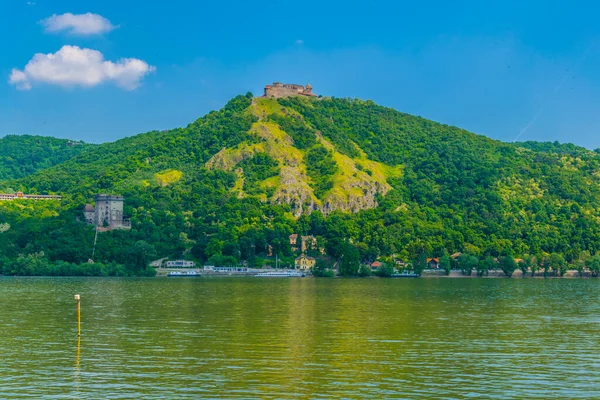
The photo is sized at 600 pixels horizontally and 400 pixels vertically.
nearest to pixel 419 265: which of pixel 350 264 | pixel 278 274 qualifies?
pixel 350 264

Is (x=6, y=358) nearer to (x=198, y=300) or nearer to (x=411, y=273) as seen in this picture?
(x=198, y=300)

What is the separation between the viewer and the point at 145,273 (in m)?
156

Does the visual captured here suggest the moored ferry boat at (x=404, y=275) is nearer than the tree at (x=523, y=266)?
Yes

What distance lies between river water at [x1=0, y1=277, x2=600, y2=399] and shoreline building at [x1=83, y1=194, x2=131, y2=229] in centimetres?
11220

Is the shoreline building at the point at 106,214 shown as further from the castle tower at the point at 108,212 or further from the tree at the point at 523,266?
the tree at the point at 523,266

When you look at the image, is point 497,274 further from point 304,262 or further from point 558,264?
point 304,262

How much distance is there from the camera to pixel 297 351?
4134 centimetres

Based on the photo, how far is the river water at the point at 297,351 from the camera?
3192 centimetres

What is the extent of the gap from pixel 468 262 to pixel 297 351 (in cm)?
13089

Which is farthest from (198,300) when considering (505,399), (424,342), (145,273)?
(145,273)

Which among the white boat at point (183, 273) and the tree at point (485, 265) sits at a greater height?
the tree at point (485, 265)

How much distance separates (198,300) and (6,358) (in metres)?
40.4

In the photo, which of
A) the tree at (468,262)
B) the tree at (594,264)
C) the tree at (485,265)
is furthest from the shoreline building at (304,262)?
the tree at (594,264)

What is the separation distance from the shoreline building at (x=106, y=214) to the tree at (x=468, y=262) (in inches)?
2996
